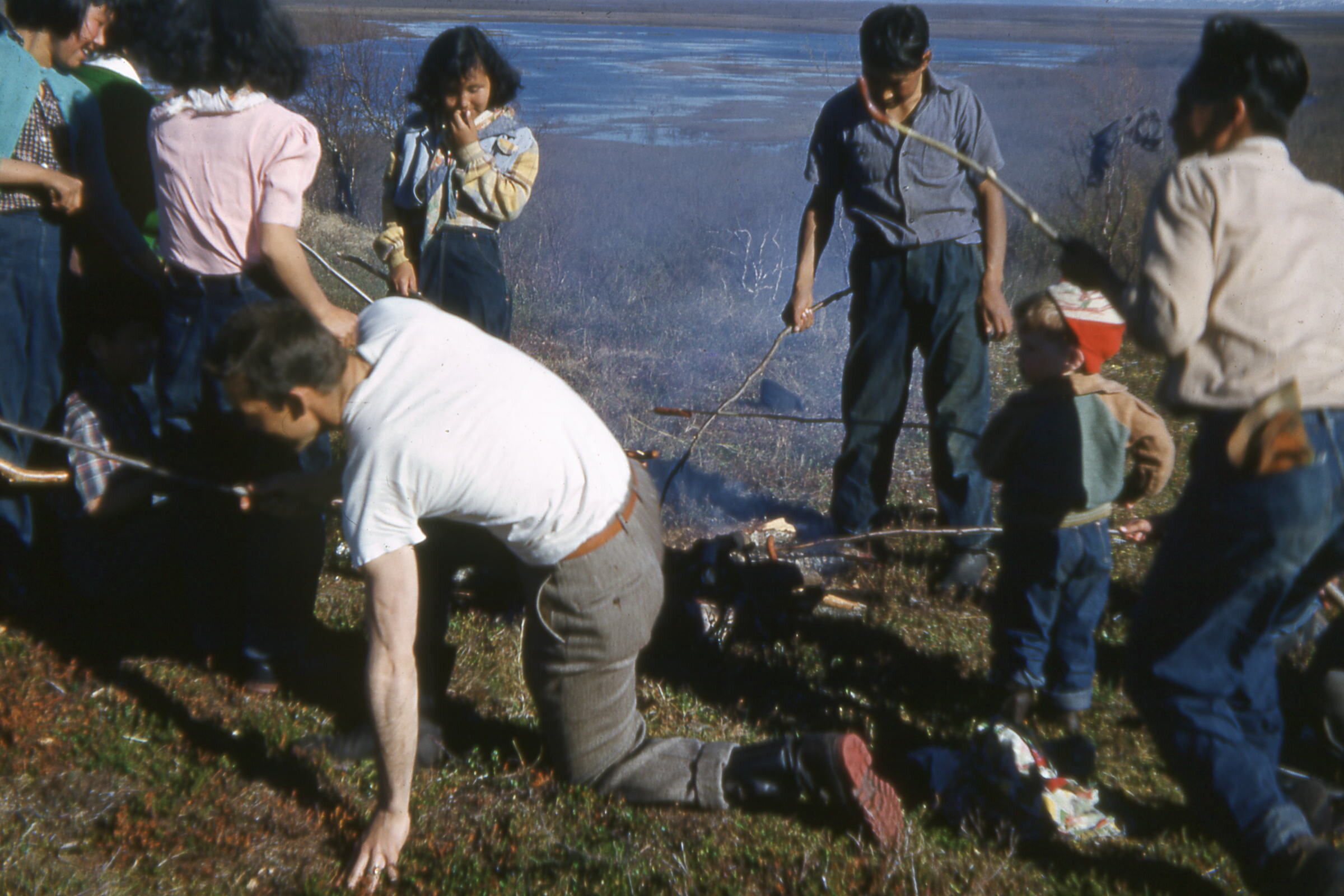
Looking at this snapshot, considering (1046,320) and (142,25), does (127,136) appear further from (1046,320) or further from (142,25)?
(1046,320)

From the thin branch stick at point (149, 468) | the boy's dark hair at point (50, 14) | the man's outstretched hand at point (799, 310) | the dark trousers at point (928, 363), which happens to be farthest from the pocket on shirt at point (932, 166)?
the boy's dark hair at point (50, 14)

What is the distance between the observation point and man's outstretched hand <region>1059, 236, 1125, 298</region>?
252 cm

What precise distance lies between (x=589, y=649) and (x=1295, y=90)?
2.19 m

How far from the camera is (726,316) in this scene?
10711 millimetres

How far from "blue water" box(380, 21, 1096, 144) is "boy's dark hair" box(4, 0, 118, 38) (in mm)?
12338

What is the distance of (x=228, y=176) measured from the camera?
330cm

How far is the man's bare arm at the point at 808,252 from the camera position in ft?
15.8

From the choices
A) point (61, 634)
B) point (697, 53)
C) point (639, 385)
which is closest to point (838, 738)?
point (61, 634)

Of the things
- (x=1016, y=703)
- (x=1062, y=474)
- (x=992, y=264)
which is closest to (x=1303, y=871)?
(x=1016, y=703)

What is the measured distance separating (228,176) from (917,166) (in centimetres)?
269

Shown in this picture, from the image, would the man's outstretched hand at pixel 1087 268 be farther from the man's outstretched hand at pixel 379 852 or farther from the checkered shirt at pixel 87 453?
the checkered shirt at pixel 87 453

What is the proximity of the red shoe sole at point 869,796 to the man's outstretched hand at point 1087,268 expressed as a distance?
1379 millimetres

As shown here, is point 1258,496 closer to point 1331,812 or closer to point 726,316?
point 1331,812

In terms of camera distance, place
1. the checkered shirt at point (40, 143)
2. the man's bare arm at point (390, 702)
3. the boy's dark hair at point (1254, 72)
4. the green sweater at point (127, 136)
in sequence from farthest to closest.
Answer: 1. the green sweater at point (127, 136)
2. the checkered shirt at point (40, 143)
3. the man's bare arm at point (390, 702)
4. the boy's dark hair at point (1254, 72)
